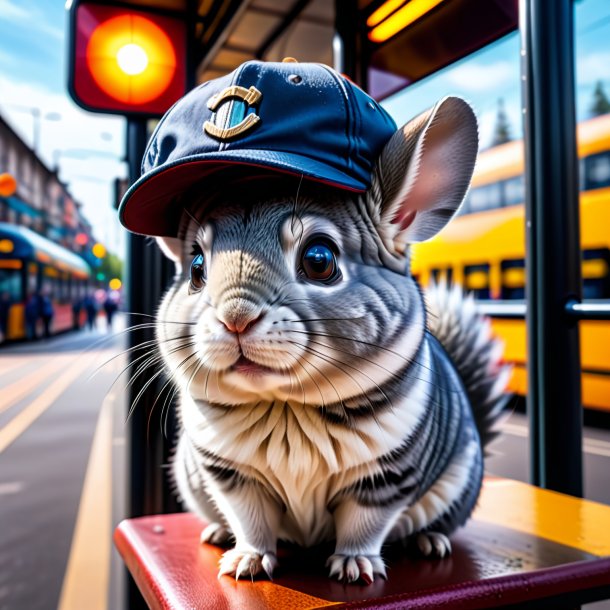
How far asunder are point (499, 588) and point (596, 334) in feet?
12.5

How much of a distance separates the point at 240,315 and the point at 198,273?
0.45 feet

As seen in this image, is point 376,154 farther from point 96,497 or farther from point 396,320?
point 96,497

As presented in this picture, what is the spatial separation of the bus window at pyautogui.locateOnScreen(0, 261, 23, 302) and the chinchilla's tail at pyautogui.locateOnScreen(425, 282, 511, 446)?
909 centimetres

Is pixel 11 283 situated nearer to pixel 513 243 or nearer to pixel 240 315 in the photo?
pixel 513 243

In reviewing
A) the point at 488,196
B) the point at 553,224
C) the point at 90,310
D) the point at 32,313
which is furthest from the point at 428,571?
the point at 90,310

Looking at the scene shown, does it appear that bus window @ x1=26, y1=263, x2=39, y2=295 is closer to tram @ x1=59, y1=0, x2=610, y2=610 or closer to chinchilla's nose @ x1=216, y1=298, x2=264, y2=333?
tram @ x1=59, y1=0, x2=610, y2=610

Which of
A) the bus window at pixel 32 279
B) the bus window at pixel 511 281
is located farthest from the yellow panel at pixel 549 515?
the bus window at pixel 32 279

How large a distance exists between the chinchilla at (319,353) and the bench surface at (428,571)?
29mm

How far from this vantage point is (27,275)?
9500 mm

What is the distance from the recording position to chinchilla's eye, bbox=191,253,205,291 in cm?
68

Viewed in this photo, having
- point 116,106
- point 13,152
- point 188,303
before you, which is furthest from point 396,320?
point 13,152

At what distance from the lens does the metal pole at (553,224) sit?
993mm

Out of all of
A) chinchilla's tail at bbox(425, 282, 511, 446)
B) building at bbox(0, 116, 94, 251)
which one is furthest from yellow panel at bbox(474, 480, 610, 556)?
building at bbox(0, 116, 94, 251)

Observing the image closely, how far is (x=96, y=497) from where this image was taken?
3.22 m
